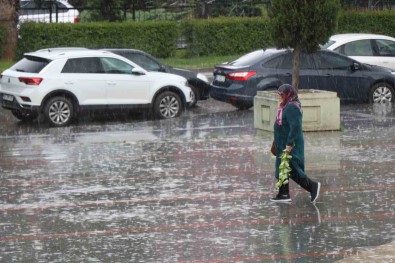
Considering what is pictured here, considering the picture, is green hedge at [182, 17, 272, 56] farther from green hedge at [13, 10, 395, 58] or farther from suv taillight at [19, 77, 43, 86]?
suv taillight at [19, 77, 43, 86]

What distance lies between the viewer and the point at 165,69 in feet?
80.1

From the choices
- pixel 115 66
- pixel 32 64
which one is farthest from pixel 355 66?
pixel 32 64

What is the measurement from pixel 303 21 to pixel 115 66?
4451mm

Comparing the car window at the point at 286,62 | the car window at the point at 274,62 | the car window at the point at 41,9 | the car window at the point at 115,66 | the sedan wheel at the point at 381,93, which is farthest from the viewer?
the car window at the point at 41,9

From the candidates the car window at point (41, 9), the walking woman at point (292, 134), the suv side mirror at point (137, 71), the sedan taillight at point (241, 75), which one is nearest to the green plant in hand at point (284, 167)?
the walking woman at point (292, 134)

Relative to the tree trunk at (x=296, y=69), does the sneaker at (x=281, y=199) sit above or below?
below

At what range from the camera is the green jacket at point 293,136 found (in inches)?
517

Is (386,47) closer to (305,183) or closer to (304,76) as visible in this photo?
(304,76)

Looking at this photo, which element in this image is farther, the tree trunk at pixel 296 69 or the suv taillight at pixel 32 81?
the suv taillight at pixel 32 81

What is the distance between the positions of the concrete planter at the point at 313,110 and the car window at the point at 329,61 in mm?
3786

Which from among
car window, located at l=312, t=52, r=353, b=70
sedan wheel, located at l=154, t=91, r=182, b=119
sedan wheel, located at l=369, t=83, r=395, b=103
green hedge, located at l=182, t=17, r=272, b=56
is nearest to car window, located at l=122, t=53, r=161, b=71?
sedan wheel, located at l=154, t=91, r=182, b=119

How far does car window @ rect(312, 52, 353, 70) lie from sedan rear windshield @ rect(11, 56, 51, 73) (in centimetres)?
619

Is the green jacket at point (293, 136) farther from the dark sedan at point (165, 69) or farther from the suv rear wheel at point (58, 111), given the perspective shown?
the dark sedan at point (165, 69)

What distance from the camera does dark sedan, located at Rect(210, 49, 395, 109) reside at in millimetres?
23328
